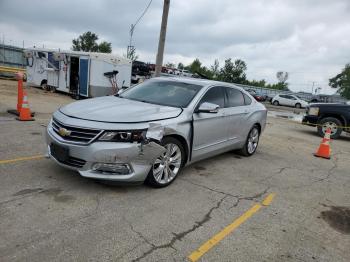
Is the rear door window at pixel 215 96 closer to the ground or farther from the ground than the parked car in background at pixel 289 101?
farther from the ground

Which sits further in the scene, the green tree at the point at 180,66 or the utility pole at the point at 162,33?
the green tree at the point at 180,66

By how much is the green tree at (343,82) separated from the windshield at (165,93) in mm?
72598

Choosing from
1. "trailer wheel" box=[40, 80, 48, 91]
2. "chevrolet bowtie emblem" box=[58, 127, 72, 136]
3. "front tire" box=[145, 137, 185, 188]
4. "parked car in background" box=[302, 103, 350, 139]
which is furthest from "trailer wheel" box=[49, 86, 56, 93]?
"front tire" box=[145, 137, 185, 188]

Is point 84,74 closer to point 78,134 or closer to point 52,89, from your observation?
point 52,89

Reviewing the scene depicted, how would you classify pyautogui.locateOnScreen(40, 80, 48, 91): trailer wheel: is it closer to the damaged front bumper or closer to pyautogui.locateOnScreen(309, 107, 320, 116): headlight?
pyautogui.locateOnScreen(309, 107, 320, 116): headlight

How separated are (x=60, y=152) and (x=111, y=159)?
751 mm

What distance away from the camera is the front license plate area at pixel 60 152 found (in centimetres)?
398

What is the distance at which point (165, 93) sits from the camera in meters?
5.35

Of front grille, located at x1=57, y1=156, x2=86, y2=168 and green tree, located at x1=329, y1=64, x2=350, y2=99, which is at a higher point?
green tree, located at x1=329, y1=64, x2=350, y2=99

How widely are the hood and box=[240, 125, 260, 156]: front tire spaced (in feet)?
8.76

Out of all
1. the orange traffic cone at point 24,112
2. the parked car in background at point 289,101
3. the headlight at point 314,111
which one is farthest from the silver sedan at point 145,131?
the parked car in background at point 289,101

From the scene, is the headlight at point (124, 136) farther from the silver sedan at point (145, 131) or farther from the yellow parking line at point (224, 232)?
the yellow parking line at point (224, 232)

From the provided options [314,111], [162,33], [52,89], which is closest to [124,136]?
[314,111]

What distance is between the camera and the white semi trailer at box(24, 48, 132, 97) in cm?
1565
